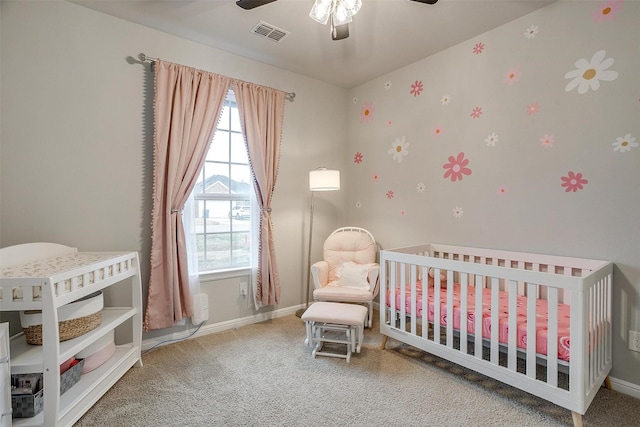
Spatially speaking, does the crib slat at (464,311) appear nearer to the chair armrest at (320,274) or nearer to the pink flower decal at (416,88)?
the chair armrest at (320,274)

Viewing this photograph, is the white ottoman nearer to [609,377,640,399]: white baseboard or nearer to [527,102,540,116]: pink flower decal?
[609,377,640,399]: white baseboard

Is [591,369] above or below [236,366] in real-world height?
above

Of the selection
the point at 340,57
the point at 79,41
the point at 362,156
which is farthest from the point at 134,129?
the point at 362,156

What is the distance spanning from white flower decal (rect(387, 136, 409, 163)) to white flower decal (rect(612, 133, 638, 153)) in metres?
1.50

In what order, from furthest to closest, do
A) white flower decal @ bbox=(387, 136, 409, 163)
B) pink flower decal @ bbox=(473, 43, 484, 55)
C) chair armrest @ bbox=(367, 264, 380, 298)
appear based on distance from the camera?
white flower decal @ bbox=(387, 136, 409, 163) < chair armrest @ bbox=(367, 264, 380, 298) < pink flower decal @ bbox=(473, 43, 484, 55)

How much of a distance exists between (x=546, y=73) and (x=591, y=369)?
6.14ft

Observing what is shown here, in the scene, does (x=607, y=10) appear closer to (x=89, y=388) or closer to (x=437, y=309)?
(x=437, y=309)

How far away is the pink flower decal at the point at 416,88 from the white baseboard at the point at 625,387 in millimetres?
2555

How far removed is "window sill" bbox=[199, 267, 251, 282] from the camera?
2709mm

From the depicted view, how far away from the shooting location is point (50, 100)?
6.75ft

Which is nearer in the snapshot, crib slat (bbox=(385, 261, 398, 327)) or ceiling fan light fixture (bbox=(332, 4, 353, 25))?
ceiling fan light fixture (bbox=(332, 4, 353, 25))

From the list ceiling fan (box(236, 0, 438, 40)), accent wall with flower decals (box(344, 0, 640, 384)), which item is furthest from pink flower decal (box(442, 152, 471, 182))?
ceiling fan (box(236, 0, 438, 40))

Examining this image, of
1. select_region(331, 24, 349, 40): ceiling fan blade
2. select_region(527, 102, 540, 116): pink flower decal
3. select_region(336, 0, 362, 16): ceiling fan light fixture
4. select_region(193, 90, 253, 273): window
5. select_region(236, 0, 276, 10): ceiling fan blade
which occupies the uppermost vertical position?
select_region(236, 0, 276, 10): ceiling fan blade

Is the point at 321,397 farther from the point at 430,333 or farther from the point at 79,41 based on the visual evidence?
the point at 79,41
